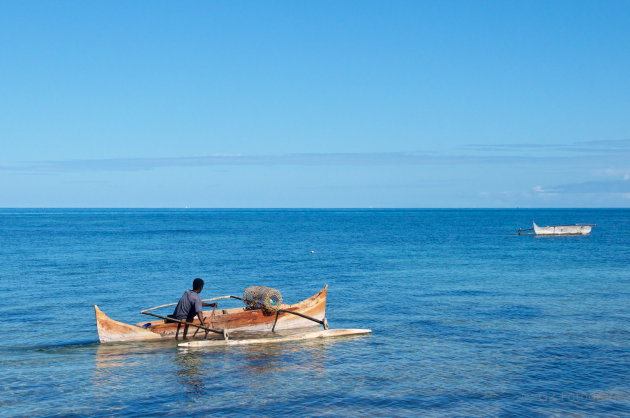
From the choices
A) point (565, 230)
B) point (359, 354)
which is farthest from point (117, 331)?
point (565, 230)

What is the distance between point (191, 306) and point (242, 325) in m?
2.33

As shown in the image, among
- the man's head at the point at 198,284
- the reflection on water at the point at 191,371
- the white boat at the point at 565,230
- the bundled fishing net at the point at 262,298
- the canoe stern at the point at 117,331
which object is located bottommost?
the reflection on water at the point at 191,371

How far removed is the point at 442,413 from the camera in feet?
43.6

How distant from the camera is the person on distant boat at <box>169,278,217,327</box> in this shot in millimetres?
20109

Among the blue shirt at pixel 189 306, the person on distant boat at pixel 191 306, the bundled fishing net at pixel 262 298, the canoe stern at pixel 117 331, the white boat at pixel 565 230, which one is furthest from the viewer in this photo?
the white boat at pixel 565 230

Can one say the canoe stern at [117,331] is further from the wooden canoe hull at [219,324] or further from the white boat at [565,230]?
the white boat at [565,230]

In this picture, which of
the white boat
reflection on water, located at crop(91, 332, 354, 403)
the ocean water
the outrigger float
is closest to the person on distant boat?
the outrigger float

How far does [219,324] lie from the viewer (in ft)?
69.6

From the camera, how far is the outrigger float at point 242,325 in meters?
20.0

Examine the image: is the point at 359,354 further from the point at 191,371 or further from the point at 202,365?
the point at 191,371

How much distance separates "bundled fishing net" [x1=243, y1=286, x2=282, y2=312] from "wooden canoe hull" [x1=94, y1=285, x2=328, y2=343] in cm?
30

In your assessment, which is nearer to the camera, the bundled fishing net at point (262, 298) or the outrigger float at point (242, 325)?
the outrigger float at point (242, 325)

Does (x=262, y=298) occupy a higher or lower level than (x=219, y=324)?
higher

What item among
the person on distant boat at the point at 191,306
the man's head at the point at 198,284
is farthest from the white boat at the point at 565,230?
the man's head at the point at 198,284
